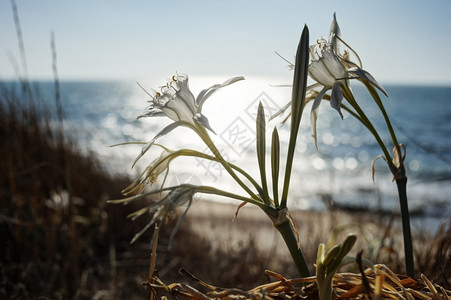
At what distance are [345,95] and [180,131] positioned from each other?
16465 millimetres

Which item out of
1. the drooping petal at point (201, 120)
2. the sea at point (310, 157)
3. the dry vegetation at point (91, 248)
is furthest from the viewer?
the dry vegetation at point (91, 248)

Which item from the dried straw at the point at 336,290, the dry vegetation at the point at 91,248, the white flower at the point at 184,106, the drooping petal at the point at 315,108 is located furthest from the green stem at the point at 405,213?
the dry vegetation at the point at 91,248

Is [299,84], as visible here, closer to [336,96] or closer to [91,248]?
[336,96]

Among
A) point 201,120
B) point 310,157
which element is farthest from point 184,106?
point 310,157

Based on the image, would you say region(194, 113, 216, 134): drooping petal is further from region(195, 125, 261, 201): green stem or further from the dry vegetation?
the dry vegetation

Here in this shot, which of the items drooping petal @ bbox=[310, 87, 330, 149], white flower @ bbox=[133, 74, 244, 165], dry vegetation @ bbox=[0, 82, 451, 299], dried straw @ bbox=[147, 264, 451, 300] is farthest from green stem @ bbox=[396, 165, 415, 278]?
dry vegetation @ bbox=[0, 82, 451, 299]

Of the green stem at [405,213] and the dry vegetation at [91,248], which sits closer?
the green stem at [405,213]

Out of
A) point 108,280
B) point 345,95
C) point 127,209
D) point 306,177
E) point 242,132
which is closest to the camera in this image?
point 345,95

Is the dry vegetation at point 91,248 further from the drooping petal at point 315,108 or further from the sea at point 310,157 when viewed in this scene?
the drooping petal at point 315,108

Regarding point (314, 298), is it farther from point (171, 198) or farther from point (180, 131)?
point (180, 131)

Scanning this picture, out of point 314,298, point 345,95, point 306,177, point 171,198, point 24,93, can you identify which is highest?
point 24,93

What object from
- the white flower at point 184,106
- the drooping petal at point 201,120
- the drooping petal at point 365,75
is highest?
the drooping petal at point 365,75

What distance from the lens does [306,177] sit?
32.3 ft

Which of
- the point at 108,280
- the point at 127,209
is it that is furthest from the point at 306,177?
the point at 108,280
